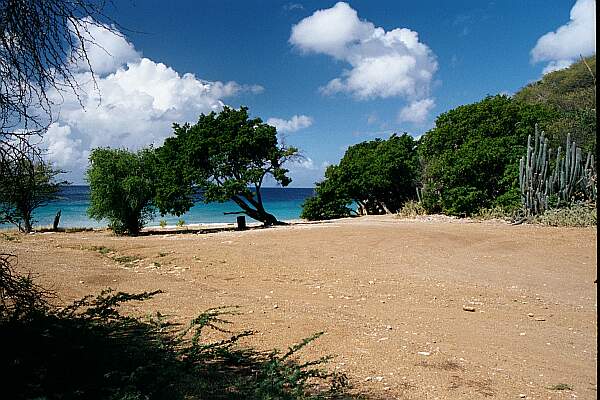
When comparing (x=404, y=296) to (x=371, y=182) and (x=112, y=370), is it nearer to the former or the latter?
(x=112, y=370)

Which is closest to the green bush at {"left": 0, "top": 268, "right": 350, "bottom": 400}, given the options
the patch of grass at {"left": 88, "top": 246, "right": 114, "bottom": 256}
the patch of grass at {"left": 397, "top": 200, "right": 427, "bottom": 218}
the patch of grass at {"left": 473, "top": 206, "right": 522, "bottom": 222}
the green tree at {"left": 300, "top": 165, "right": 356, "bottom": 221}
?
the patch of grass at {"left": 88, "top": 246, "right": 114, "bottom": 256}

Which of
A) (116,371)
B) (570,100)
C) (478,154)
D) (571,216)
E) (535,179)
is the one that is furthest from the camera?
(570,100)

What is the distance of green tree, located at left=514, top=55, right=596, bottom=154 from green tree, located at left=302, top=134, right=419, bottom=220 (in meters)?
7.30

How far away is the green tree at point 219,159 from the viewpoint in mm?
20406

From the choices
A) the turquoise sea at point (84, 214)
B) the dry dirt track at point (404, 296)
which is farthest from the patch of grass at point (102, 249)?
the turquoise sea at point (84, 214)

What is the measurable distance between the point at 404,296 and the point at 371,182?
786 inches

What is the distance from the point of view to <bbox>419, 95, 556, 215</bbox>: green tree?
2008 cm

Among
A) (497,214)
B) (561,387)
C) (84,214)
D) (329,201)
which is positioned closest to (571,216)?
(497,214)

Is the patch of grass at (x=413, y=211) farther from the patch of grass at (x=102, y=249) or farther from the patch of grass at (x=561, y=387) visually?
the patch of grass at (x=561, y=387)

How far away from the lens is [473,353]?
5191 millimetres

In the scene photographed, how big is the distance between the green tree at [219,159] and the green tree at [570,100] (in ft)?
34.0

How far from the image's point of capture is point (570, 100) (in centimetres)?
3178

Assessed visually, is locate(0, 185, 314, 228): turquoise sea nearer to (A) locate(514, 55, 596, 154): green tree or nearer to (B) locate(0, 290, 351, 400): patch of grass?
→ (B) locate(0, 290, 351, 400): patch of grass

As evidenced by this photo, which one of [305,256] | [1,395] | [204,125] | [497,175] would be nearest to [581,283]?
[305,256]
